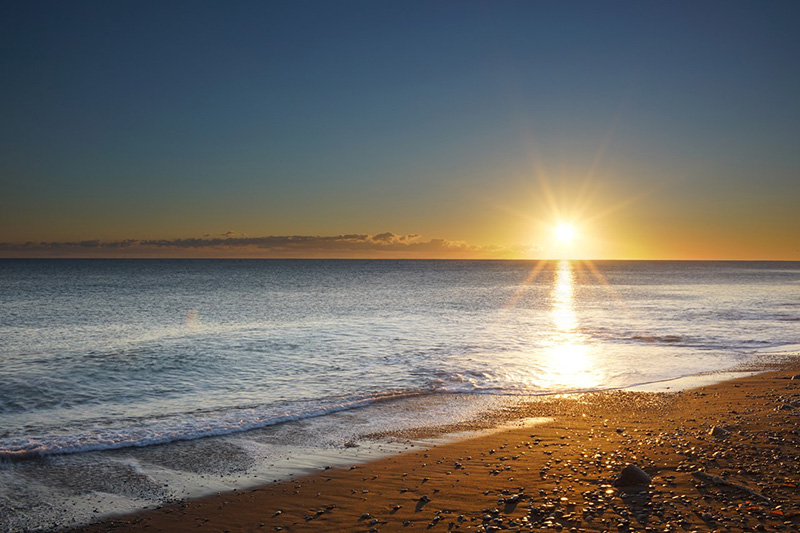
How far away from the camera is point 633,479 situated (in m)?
8.95

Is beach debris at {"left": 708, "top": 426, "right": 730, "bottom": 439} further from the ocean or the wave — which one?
the wave

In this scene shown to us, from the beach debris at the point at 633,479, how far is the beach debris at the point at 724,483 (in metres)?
0.97

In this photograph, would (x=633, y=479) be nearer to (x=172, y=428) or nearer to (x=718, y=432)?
(x=718, y=432)

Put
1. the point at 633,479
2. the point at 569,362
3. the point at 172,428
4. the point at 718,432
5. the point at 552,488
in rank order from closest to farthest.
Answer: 1. the point at 633,479
2. the point at 552,488
3. the point at 718,432
4. the point at 172,428
5. the point at 569,362

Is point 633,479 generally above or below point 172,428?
above

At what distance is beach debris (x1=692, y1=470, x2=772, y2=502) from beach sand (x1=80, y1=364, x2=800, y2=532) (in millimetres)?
18

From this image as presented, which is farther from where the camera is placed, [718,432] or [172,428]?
[172,428]

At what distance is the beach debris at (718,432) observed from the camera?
11781 millimetres

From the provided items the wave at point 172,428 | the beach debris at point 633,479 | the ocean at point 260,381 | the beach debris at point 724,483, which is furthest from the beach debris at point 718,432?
the wave at point 172,428

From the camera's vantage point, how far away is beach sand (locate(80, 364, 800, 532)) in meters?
7.87

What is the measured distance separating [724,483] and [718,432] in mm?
3581

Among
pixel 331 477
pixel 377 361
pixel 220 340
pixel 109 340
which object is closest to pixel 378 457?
pixel 331 477

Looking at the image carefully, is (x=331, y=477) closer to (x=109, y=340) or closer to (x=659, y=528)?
(x=659, y=528)

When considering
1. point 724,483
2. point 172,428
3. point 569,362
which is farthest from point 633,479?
point 569,362
